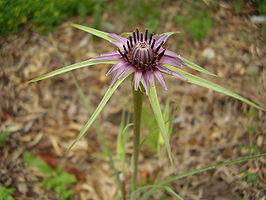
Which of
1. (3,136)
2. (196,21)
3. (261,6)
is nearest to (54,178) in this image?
(3,136)

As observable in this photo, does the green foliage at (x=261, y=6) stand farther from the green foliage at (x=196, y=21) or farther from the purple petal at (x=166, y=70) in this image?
the purple petal at (x=166, y=70)

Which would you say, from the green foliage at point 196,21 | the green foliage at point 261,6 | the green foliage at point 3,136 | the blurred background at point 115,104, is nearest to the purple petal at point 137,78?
the blurred background at point 115,104

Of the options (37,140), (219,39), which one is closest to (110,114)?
(37,140)

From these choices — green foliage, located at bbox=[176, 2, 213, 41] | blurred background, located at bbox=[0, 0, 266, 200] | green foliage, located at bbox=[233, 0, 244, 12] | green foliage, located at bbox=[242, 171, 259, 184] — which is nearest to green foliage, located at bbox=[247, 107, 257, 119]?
blurred background, located at bbox=[0, 0, 266, 200]

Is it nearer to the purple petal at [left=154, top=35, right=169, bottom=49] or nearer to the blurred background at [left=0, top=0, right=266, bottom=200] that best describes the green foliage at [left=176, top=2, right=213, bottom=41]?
the blurred background at [left=0, top=0, right=266, bottom=200]

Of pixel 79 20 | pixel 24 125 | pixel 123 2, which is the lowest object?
pixel 24 125

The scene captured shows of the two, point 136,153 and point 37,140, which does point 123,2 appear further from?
point 136,153

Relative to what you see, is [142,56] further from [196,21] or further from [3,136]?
[196,21]
